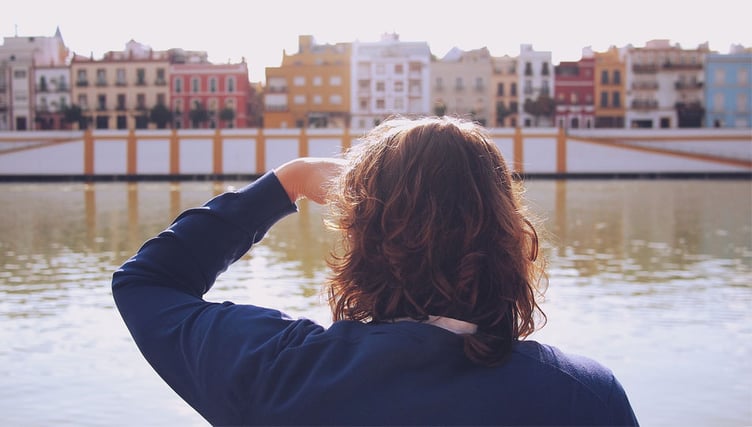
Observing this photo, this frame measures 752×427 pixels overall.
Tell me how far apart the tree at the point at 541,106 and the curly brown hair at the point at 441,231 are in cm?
4961

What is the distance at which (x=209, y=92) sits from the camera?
50.7m

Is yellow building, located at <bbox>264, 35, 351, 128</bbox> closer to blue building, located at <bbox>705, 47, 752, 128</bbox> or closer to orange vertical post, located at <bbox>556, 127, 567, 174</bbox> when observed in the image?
orange vertical post, located at <bbox>556, 127, 567, 174</bbox>

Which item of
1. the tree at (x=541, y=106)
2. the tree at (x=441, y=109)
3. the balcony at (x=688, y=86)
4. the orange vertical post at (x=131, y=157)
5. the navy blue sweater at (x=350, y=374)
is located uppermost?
the balcony at (x=688, y=86)

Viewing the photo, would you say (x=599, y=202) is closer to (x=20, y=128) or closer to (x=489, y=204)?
(x=489, y=204)

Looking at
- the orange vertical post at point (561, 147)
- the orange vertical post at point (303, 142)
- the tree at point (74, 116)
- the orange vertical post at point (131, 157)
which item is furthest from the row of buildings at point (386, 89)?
the orange vertical post at point (303, 142)

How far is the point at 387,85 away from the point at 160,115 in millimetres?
11787

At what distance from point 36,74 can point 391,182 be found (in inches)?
2105

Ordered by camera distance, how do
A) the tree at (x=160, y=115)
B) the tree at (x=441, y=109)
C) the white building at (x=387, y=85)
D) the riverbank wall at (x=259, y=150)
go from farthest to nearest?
the white building at (x=387, y=85) → the tree at (x=160, y=115) → the riverbank wall at (x=259, y=150) → the tree at (x=441, y=109)

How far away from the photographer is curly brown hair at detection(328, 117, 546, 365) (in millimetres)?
972

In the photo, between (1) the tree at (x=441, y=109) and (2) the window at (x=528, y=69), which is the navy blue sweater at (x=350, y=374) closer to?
(1) the tree at (x=441, y=109)

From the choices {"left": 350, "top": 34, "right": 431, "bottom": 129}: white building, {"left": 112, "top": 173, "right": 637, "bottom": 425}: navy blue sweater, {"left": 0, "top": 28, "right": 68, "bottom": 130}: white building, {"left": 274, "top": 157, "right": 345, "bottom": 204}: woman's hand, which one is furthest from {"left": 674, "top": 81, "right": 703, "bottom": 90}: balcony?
{"left": 112, "top": 173, "right": 637, "bottom": 425}: navy blue sweater

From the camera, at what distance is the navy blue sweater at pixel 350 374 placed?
0.93 m

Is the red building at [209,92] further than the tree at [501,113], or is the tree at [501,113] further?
the tree at [501,113]

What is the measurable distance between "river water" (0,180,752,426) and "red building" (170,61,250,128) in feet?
120
